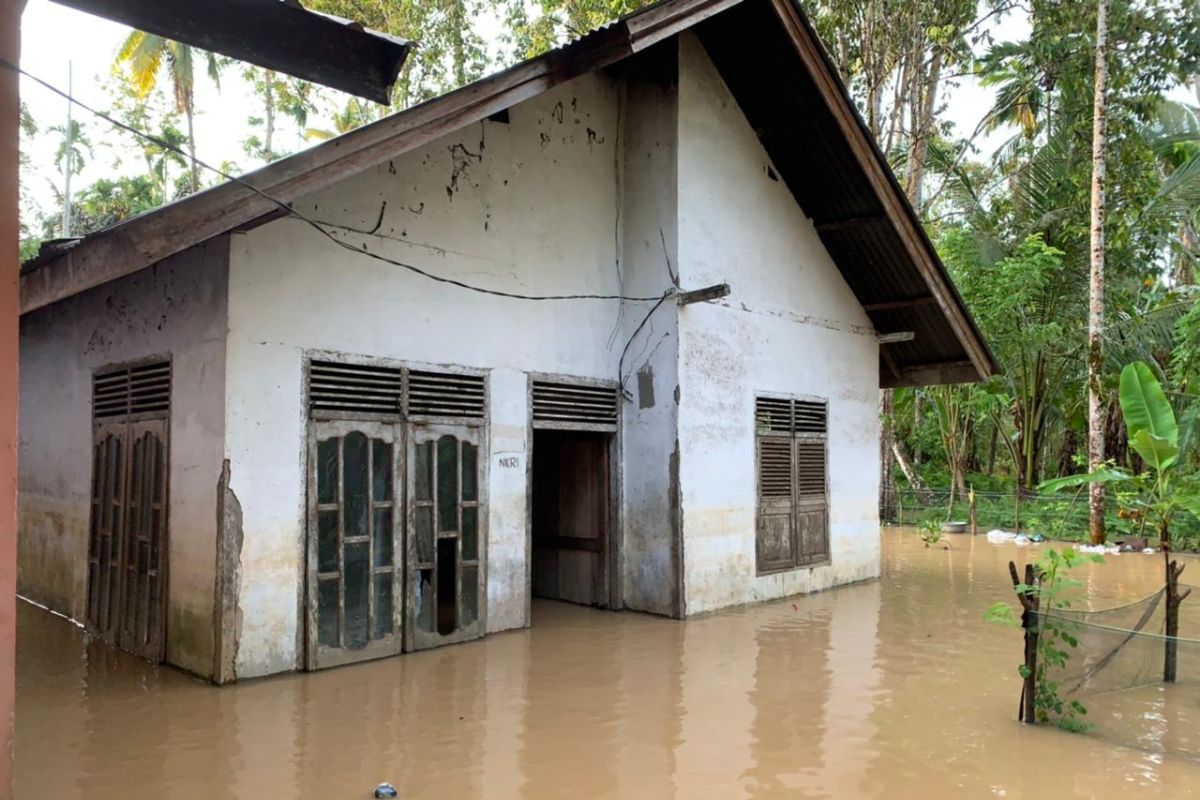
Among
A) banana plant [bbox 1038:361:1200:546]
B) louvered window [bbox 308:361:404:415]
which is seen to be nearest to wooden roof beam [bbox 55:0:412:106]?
louvered window [bbox 308:361:404:415]

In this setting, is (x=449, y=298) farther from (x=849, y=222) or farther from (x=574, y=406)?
(x=849, y=222)

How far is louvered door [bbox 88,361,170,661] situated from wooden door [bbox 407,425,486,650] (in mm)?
1890

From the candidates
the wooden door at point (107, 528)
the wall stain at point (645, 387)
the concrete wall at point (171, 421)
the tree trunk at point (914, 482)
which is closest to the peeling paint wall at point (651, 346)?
the wall stain at point (645, 387)

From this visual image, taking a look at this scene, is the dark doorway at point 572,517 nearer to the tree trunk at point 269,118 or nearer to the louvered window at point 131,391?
the louvered window at point 131,391

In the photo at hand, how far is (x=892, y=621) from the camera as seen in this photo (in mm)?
8898

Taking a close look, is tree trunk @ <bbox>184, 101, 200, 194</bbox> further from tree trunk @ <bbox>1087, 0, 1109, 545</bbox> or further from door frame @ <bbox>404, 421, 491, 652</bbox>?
tree trunk @ <bbox>1087, 0, 1109, 545</bbox>

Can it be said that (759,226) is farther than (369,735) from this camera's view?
Yes

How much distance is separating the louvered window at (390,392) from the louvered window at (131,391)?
1227 mm

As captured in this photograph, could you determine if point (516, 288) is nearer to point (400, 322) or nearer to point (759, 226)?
point (400, 322)

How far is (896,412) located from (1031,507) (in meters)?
6.08

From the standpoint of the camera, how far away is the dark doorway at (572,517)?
30.1 feet

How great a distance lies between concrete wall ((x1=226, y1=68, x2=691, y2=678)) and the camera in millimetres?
6363

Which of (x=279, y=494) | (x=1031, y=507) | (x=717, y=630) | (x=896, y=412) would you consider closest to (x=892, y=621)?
(x=717, y=630)

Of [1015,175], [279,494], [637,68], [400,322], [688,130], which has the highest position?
[1015,175]
